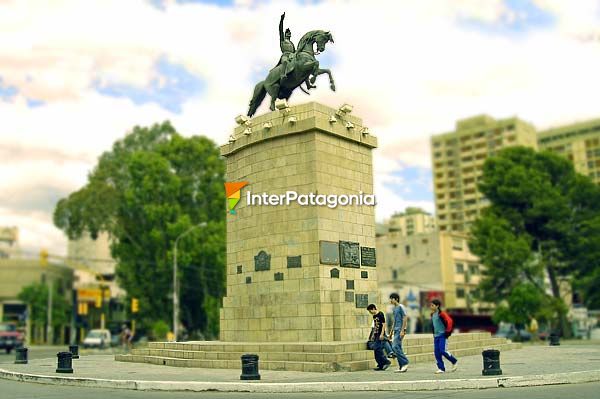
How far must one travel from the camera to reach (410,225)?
104000 mm

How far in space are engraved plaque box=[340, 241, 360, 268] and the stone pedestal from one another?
0.10ft

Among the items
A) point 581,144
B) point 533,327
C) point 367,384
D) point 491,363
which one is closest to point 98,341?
point 533,327

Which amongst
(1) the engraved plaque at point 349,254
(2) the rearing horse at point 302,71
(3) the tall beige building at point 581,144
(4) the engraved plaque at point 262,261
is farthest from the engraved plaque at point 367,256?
(3) the tall beige building at point 581,144

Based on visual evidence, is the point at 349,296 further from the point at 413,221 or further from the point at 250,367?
the point at 413,221

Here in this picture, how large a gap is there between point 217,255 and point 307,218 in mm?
24492

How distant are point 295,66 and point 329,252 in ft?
20.5

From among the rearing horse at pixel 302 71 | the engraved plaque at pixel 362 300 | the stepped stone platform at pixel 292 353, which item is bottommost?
the stepped stone platform at pixel 292 353

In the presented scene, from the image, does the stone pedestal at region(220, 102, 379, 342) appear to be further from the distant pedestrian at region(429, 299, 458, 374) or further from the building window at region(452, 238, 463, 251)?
the building window at region(452, 238, 463, 251)

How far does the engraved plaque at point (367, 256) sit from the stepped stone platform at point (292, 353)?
280 centimetres

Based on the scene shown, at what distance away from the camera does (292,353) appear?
56.0 ft

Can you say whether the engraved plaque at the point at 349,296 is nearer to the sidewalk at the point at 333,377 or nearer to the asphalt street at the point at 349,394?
the sidewalk at the point at 333,377

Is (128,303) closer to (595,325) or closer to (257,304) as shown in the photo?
(257,304)

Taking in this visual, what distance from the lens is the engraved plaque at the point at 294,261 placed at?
64.7 feet

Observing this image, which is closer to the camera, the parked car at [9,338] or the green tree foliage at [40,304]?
the parked car at [9,338]
